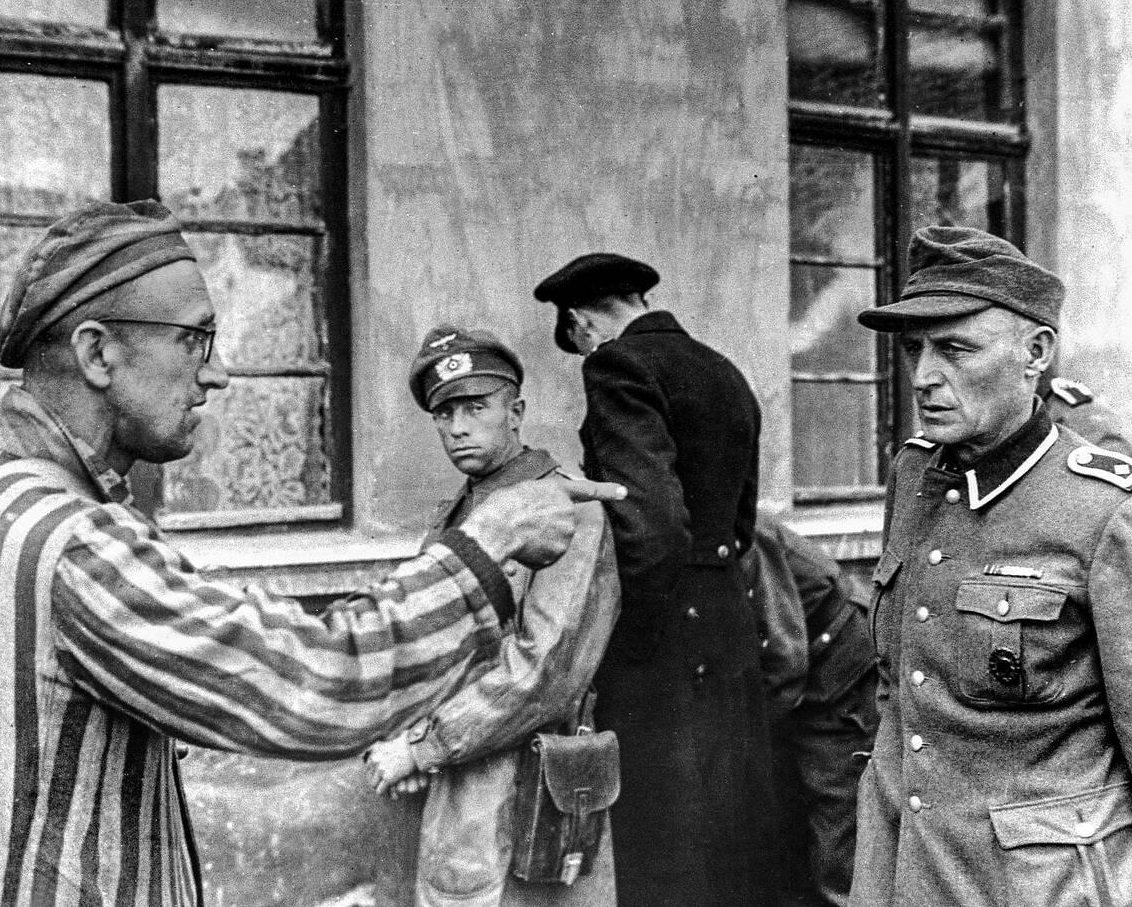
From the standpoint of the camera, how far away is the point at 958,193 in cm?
639

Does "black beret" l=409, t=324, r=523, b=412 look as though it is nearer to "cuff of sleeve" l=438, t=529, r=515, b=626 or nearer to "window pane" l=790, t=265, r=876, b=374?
"cuff of sleeve" l=438, t=529, r=515, b=626

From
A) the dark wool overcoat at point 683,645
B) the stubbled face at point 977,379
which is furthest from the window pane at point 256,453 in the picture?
the stubbled face at point 977,379

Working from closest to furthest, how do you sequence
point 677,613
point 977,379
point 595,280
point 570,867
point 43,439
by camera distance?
point 43,439 < point 977,379 < point 570,867 < point 677,613 < point 595,280

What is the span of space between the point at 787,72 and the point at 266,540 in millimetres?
2675

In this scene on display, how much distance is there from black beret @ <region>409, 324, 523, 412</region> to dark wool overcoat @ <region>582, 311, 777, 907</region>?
0.31 metres

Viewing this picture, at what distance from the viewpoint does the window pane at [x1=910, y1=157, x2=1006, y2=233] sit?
627 centimetres

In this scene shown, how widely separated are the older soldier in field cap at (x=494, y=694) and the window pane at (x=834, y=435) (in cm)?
216

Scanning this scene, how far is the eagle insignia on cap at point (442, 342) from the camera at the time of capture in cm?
390

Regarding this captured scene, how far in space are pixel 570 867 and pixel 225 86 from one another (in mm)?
2559

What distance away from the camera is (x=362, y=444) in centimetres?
463

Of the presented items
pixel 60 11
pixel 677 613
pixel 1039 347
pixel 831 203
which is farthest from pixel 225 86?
pixel 1039 347

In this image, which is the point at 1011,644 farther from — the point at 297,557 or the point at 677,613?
the point at 297,557

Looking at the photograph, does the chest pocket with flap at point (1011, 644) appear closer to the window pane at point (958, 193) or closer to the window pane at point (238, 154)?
the window pane at point (238, 154)

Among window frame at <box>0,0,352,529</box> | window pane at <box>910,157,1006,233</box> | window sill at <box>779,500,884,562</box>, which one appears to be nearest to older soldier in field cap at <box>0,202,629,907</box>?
window frame at <box>0,0,352,529</box>
